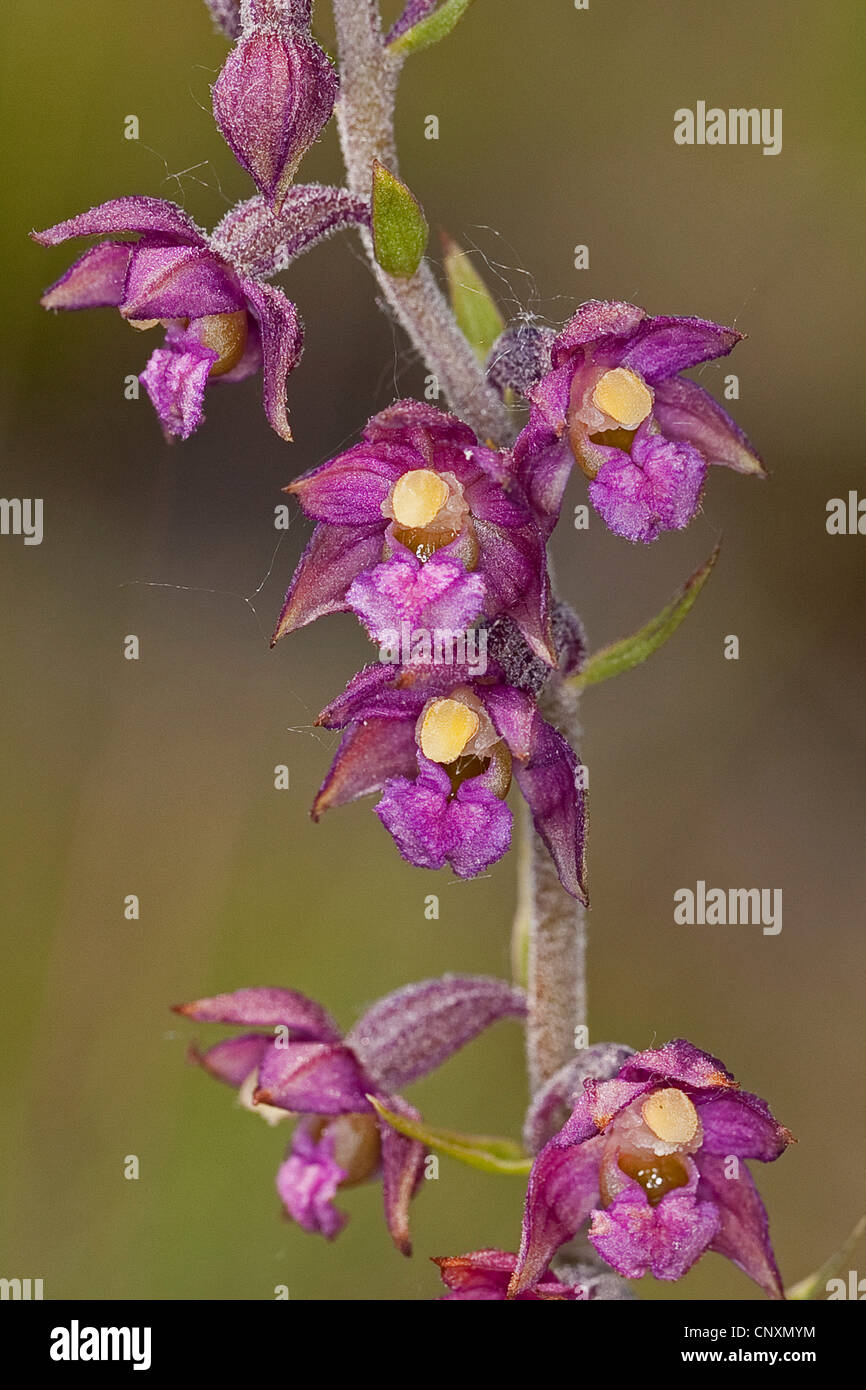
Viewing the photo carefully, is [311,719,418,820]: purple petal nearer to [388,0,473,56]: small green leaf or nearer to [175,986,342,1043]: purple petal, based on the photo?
[175,986,342,1043]: purple petal

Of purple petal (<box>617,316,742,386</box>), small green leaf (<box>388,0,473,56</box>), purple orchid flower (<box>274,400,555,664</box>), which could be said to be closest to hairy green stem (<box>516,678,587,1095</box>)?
purple orchid flower (<box>274,400,555,664</box>)

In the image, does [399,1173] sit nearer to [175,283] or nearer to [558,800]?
[558,800]

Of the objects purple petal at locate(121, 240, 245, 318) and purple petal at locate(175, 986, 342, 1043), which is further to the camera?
purple petal at locate(175, 986, 342, 1043)

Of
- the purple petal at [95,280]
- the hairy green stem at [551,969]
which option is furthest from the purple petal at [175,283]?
the hairy green stem at [551,969]

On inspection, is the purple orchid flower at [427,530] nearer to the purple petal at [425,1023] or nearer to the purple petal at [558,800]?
the purple petal at [558,800]

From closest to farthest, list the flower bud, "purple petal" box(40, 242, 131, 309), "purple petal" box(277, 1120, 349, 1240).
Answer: the flower bud, "purple petal" box(40, 242, 131, 309), "purple petal" box(277, 1120, 349, 1240)

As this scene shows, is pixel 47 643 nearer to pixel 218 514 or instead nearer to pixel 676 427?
pixel 218 514
